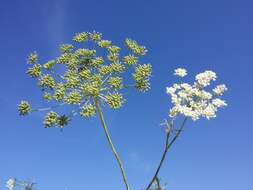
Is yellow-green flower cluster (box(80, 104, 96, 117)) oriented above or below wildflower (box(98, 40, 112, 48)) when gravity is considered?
below

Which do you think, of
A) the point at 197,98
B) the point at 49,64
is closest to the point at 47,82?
the point at 49,64

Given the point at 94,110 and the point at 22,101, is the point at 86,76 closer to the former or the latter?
the point at 94,110

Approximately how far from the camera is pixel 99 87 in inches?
778

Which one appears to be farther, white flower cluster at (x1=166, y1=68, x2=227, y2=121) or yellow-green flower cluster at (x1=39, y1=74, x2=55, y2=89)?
yellow-green flower cluster at (x1=39, y1=74, x2=55, y2=89)

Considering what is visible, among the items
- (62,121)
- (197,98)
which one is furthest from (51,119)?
(197,98)

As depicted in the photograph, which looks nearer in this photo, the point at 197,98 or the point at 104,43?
the point at 197,98

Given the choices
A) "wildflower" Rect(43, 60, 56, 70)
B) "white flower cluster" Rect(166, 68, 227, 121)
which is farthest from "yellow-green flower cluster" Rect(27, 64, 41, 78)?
"white flower cluster" Rect(166, 68, 227, 121)

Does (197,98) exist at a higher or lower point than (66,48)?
lower

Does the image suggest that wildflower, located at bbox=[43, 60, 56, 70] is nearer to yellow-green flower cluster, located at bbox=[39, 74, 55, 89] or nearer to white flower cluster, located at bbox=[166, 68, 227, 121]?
Result: yellow-green flower cluster, located at bbox=[39, 74, 55, 89]

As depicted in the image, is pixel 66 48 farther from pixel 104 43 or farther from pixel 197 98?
pixel 197 98

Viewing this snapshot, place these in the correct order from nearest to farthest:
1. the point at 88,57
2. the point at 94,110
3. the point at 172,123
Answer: the point at 172,123, the point at 94,110, the point at 88,57

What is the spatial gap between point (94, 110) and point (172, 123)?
7.52 metres

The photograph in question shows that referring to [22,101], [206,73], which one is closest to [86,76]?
[22,101]

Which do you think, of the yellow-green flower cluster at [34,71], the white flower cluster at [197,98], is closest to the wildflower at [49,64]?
the yellow-green flower cluster at [34,71]
